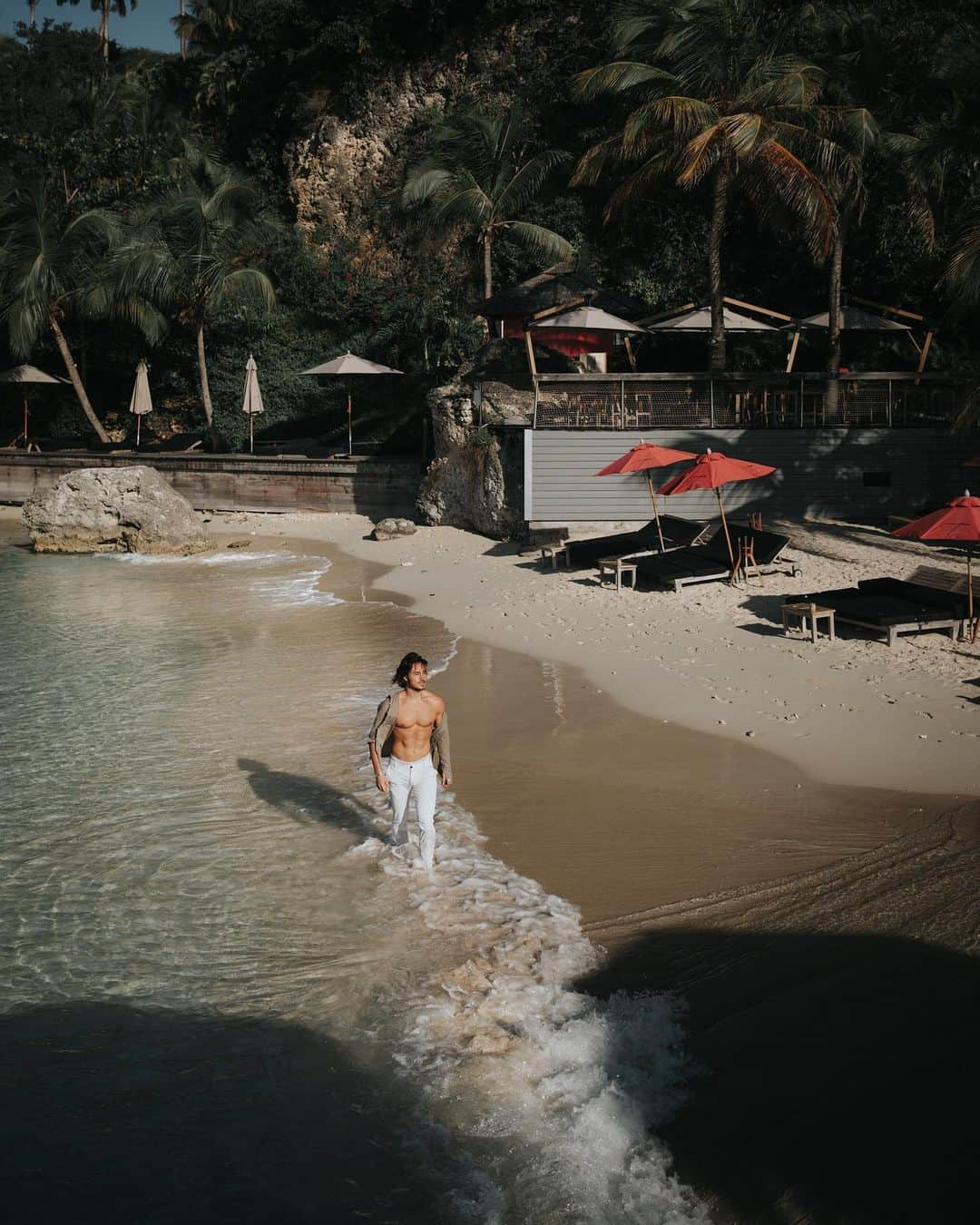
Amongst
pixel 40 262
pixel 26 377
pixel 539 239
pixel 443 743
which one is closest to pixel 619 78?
pixel 539 239

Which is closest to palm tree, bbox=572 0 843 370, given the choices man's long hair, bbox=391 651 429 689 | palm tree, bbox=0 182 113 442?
man's long hair, bbox=391 651 429 689

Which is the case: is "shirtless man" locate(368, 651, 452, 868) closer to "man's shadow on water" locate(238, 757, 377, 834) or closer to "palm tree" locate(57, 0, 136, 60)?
"man's shadow on water" locate(238, 757, 377, 834)

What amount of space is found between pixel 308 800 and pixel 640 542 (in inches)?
445

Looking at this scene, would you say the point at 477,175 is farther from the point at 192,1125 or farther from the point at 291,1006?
the point at 192,1125

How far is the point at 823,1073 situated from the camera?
5.93 meters

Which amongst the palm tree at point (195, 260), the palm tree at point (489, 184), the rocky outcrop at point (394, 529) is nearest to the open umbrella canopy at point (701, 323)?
the rocky outcrop at point (394, 529)

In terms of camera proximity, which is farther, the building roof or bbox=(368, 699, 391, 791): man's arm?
the building roof

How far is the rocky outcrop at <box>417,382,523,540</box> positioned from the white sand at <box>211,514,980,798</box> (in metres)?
1.21

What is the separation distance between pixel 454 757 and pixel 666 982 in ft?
15.8

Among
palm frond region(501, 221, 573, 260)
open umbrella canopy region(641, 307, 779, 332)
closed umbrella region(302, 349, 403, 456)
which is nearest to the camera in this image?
open umbrella canopy region(641, 307, 779, 332)

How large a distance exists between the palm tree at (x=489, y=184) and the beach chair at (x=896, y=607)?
20.4 meters

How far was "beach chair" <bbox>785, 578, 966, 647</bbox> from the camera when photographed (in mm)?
14008

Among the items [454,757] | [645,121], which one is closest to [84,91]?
[645,121]

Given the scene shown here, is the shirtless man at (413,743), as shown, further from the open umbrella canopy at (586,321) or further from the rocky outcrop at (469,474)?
the open umbrella canopy at (586,321)
